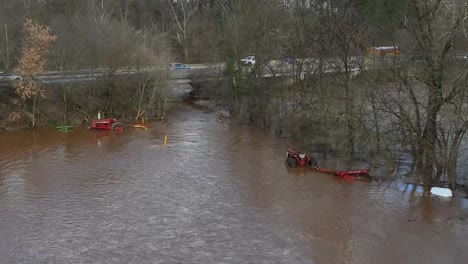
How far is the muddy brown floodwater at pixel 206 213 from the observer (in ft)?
52.7

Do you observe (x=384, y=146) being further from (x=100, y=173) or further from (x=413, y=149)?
(x=100, y=173)

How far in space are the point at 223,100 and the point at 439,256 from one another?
3008 cm

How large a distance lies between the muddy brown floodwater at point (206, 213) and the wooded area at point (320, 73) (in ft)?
12.0

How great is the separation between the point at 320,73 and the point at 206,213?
1755 centimetres

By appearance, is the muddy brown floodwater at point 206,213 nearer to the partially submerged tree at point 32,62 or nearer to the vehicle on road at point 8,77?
the partially submerged tree at point 32,62

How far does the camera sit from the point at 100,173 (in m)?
25.0

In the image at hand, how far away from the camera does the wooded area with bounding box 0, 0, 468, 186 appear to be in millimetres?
22266

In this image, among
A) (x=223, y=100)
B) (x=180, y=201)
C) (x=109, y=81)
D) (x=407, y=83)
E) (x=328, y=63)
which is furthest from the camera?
(x=223, y=100)

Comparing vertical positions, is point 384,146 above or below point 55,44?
below

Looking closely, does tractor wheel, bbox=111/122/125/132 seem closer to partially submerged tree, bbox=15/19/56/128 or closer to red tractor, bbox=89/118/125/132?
red tractor, bbox=89/118/125/132

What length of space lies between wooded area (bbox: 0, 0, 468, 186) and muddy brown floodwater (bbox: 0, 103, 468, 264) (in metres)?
3.64

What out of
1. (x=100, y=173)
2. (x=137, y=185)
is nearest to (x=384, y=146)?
(x=137, y=185)

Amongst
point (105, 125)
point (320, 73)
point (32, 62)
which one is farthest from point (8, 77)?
point (320, 73)

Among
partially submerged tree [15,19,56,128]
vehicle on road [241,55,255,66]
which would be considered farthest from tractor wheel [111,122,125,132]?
vehicle on road [241,55,255,66]
